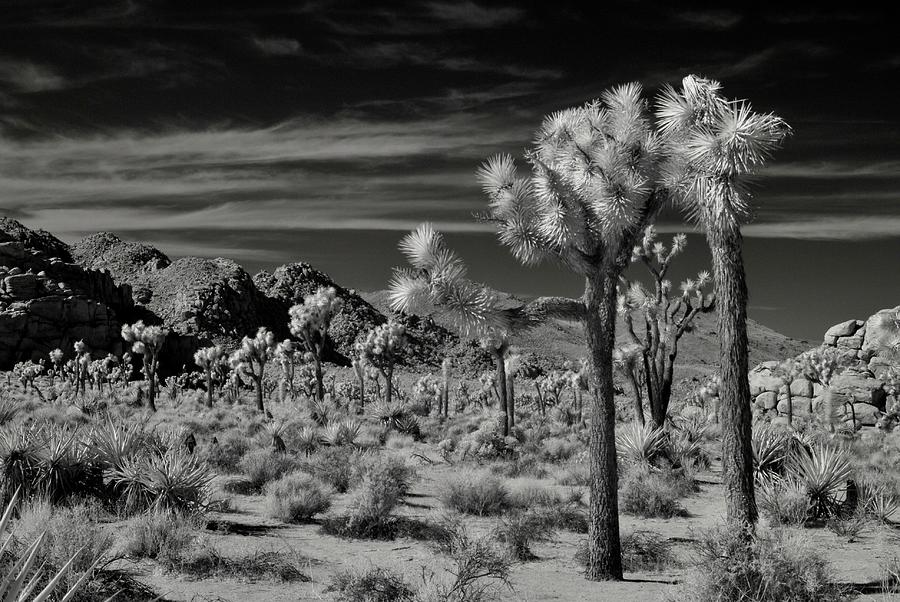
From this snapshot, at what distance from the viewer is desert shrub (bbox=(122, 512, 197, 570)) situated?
877cm

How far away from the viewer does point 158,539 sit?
29.7 feet

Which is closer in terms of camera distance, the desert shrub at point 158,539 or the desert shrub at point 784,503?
the desert shrub at point 158,539

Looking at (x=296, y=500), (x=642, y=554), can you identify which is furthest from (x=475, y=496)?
(x=642, y=554)

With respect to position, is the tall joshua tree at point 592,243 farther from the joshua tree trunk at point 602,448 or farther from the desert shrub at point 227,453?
the desert shrub at point 227,453

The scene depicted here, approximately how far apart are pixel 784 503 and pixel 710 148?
6959 millimetres

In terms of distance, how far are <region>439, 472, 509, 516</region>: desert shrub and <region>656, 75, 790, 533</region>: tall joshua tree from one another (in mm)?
4798

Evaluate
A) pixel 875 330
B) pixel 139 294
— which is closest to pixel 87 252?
pixel 139 294

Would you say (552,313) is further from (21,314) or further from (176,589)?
(21,314)

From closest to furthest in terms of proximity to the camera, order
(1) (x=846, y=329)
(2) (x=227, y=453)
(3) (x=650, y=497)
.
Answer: (3) (x=650, y=497)
(2) (x=227, y=453)
(1) (x=846, y=329)

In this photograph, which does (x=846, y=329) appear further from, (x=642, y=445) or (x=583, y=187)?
(x=583, y=187)

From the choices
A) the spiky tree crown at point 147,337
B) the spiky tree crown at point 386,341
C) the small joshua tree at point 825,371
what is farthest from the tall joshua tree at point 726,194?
the spiky tree crown at point 147,337

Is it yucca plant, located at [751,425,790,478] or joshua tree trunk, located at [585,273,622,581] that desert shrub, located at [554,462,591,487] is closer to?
yucca plant, located at [751,425,790,478]

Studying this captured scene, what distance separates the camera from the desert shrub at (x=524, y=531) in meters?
10.3

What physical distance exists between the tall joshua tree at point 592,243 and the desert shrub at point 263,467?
7453 mm
